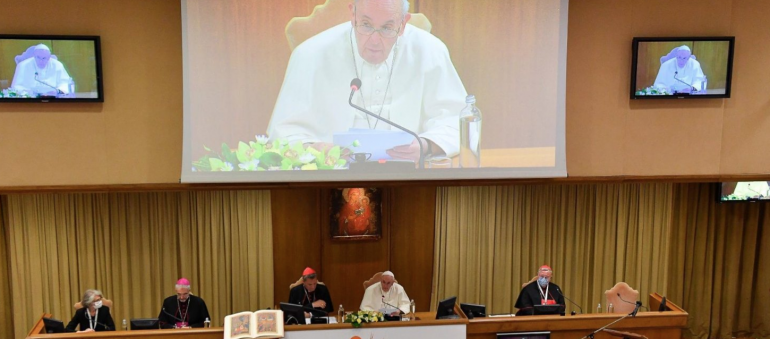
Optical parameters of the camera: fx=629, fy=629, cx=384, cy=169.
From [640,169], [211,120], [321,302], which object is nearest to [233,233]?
[321,302]

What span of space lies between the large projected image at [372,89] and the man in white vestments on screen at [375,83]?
0.01 metres

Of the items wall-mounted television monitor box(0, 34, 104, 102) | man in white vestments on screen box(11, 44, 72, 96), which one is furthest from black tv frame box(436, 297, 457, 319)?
man in white vestments on screen box(11, 44, 72, 96)

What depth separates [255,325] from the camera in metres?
6.18

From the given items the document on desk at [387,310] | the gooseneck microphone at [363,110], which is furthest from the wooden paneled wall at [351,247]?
the gooseneck microphone at [363,110]

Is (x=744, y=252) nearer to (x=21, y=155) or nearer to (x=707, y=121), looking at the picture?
(x=707, y=121)

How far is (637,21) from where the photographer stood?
6.86 m

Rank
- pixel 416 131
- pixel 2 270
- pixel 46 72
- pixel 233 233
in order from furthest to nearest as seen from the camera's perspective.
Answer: pixel 233 233
pixel 2 270
pixel 416 131
pixel 46 72

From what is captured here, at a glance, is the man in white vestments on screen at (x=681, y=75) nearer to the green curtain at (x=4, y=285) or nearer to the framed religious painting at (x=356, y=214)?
the framed religious painting at (x=356, y=214)

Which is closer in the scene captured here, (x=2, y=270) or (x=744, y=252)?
(x=2, y=270)

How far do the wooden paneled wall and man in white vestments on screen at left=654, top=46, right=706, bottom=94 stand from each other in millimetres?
3257

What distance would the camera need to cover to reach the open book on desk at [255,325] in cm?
611

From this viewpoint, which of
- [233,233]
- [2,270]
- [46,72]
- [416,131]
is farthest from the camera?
[233,233]

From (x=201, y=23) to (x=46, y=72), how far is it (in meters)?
1.60

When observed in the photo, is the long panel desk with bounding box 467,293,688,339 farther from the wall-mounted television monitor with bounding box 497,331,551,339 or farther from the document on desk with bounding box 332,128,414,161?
the document on desk with bounding box 332,128,414,161
